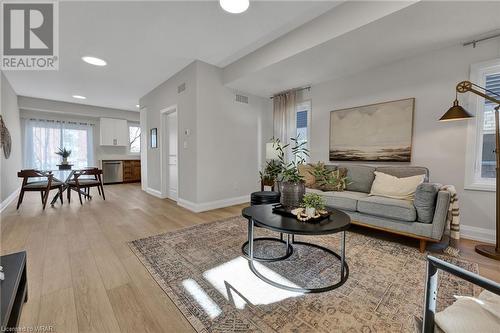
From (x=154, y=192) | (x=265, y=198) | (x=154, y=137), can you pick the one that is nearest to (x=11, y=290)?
(x=265, y=198)

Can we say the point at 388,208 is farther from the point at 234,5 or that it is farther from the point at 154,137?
the point at 154,137

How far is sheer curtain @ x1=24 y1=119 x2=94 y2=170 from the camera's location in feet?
19.8

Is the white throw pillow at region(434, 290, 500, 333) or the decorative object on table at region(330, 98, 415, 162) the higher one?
the decorative object on table at region(330, 98, 415, 162)

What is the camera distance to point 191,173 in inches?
150

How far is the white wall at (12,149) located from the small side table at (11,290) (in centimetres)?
398

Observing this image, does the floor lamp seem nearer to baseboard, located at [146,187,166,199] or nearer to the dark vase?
the dark vase

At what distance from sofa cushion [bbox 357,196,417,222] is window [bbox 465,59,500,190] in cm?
100

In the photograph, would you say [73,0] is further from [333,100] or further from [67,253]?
[333,100]

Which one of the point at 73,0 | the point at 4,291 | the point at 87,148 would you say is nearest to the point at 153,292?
the point at 4,291

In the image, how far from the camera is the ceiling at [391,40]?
1953 mm

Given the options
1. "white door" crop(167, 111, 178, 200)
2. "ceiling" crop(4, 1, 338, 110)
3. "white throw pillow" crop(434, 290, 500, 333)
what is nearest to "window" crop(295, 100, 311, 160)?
"ceiling" crop(4, 1, 338, 110)

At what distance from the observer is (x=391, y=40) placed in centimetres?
245

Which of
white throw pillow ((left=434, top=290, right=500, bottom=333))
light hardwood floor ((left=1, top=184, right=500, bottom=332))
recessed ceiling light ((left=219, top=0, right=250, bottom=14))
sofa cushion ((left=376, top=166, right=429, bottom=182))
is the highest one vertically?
recessed ceiling light ((left=219, top=0, right=250, bottom=14))

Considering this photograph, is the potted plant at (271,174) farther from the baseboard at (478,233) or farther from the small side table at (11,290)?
the small side table at (11,290)
